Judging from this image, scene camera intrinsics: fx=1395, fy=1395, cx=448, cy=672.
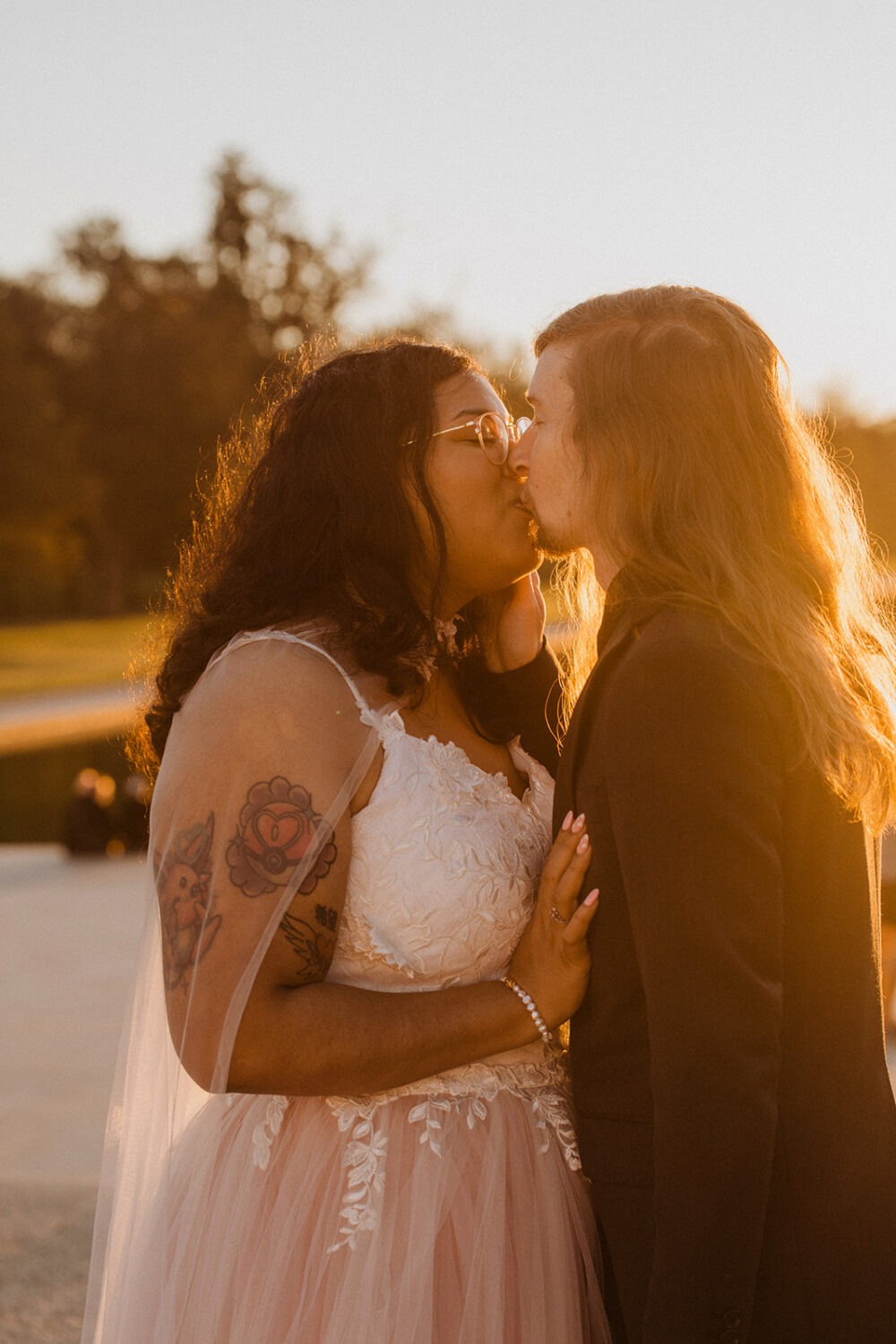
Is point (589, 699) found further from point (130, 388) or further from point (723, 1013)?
point (130, 388)

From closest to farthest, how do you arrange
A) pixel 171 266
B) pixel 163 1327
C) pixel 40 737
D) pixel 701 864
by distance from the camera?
1. pixel 701 864
2. pixel 163 1327
3. pixel 40 737
4. pixel 171 266

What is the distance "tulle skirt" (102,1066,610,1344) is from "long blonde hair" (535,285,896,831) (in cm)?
81

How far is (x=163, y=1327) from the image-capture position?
7.21ft

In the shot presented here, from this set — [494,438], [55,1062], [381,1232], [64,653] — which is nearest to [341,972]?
[381,1232]

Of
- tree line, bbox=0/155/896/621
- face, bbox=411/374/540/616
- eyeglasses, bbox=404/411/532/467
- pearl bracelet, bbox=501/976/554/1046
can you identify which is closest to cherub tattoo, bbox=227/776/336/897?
pearl bracelet, bbox=501/976/554/1046

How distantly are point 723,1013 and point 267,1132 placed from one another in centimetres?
87

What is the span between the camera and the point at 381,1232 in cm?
217

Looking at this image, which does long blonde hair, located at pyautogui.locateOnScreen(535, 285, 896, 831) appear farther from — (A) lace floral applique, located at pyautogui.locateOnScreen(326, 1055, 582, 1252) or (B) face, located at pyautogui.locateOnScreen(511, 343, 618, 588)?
(A) lace floral applique, located at pyautogui.locateOnScreen(326, 1055, 582, 1252)

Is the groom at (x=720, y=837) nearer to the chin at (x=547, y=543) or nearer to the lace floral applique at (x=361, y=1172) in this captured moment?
the chin at (x=547, y=543)

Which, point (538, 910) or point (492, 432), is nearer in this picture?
point (538, 910)

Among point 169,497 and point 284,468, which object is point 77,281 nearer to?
point 169,497

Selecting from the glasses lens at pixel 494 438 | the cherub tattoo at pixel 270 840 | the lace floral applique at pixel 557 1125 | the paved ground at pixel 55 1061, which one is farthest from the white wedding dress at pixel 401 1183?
the paved ground at pixel 55 1061

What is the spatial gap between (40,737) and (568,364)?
2035 centimetres

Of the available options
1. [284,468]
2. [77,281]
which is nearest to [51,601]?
[77,281]
